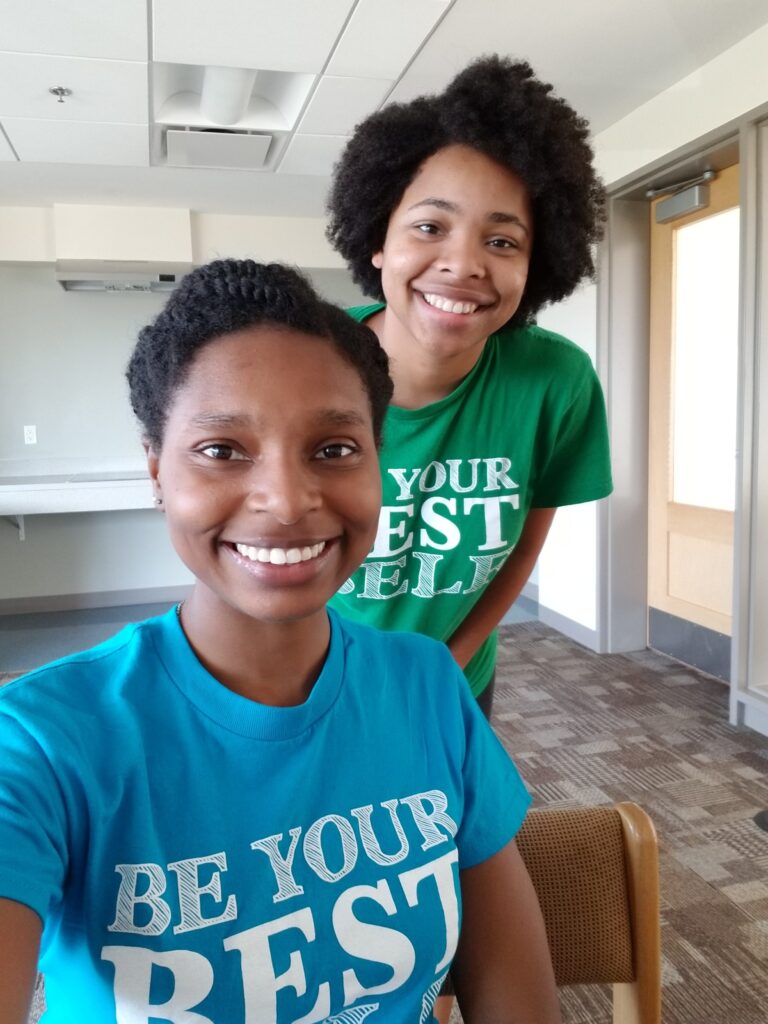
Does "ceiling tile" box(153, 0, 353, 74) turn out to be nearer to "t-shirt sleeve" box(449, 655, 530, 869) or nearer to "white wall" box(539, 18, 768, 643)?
"white wall" box(539, 18, 768, 643)

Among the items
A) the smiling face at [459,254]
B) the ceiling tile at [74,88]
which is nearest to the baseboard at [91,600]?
the ceiling tile at [74,88]

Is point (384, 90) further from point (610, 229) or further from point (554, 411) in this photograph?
point (554, 411)

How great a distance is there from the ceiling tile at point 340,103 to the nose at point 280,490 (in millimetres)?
2854

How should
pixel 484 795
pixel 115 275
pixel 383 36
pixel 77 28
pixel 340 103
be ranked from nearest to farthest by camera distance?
pixel 484 795 → pixel 77 28 → pixel 383 36 → pixel 340 103 → pixel 115 275

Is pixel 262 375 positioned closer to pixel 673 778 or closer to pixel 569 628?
pixel 673 778

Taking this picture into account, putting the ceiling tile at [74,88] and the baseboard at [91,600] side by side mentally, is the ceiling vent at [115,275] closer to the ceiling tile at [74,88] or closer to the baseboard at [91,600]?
the ceiling tile at [74,88]

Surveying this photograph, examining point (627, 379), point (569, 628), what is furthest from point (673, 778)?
point (627, 379)

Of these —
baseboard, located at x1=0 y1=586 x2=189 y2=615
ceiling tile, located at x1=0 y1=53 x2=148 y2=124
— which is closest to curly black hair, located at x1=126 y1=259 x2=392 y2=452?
ceiling tile, located at x1=0 y1=53 x2=148 y2=124

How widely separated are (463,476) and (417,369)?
0.62ft

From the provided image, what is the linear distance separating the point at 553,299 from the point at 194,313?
950mm

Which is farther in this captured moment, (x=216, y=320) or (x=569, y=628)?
(x=569, y=628)

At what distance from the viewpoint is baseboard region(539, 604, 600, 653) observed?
4.39m

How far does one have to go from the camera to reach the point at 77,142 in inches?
144

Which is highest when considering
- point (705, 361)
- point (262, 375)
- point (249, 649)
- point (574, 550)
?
point (705, 361)
